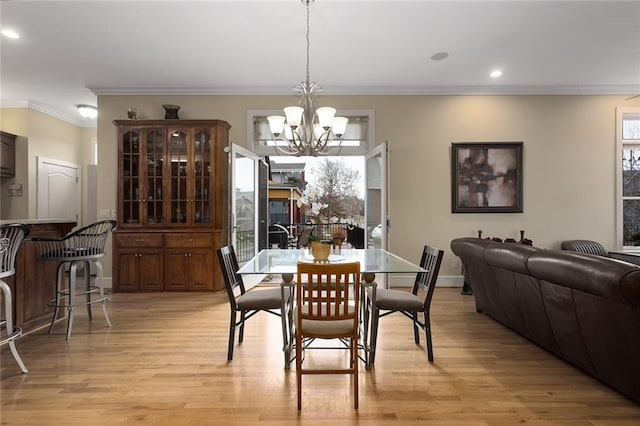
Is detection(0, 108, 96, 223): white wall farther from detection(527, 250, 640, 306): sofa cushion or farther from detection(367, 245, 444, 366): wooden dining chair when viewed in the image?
detection(527, 250, 640, 306): sofa cushion

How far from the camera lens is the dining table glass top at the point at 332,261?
95.2 inches

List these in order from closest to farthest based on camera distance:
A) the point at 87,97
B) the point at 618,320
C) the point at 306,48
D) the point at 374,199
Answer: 1. the point at 618,320
2. the point at 306,48
3. the point at 374,199
4. the point at 87,97

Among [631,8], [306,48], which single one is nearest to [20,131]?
[306,48]

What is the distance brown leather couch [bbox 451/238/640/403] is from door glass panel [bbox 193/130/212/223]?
3397 mm

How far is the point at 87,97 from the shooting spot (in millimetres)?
5289

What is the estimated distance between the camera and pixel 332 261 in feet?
8.73

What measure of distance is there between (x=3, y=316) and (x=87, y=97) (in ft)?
12.1

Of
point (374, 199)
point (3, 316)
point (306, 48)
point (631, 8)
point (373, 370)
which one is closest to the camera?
point (373, 370)

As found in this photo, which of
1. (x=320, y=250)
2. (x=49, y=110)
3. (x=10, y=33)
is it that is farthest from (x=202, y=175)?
(x=49, y=110)

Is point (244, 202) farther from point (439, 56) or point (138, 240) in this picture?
point (439, 56)

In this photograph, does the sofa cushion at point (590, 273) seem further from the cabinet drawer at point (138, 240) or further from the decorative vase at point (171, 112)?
the decorative vase at point (171, 112)

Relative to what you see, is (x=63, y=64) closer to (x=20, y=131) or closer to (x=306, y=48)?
(x=20, y=131)

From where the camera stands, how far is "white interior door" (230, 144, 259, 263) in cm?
453

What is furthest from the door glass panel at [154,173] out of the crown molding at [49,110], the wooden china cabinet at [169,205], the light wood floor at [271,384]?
the crown molding at [49,110]
